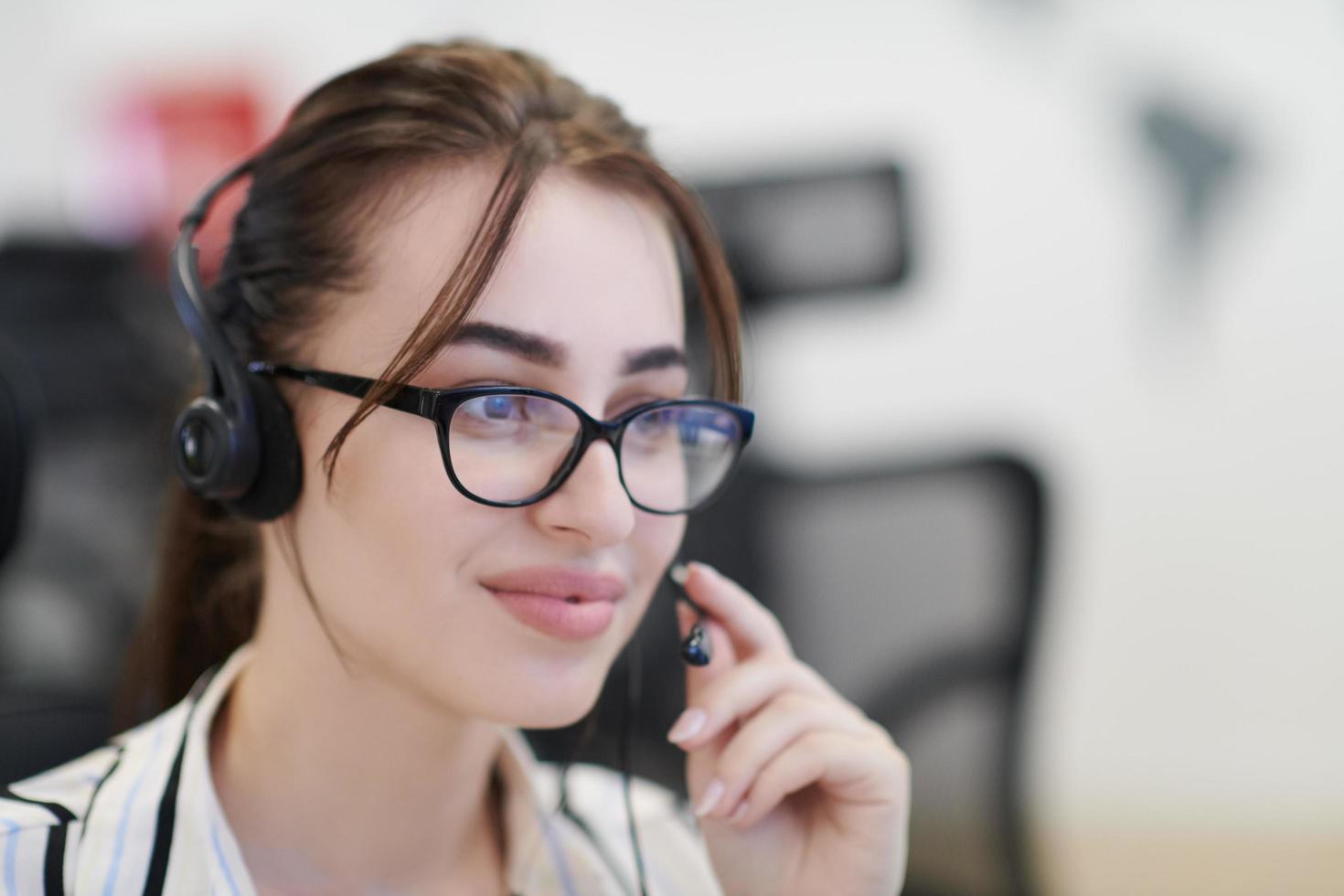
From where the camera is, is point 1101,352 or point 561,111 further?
point 1101,352

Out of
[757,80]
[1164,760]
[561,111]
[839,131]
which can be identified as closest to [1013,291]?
[839,131]

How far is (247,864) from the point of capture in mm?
898

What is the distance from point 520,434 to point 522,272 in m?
0.12

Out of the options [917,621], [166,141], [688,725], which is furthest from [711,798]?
[166,141]

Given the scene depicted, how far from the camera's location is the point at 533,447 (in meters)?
0.83

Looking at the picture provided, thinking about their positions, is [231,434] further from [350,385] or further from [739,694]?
[739,694]

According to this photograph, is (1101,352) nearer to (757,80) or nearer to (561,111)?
(757,80)

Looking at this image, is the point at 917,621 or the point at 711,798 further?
the point at 917,621

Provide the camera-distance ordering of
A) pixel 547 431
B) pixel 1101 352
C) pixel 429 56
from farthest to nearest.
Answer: pixel 1101 352, pixel 429 56, pixel 547 431

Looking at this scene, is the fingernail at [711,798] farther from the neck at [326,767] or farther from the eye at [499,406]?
the eye at [499,406]

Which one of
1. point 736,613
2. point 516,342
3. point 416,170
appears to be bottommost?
point 736,613

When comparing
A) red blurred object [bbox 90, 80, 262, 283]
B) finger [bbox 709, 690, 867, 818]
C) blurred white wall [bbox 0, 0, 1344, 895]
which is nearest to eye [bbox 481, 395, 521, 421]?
finger [bbox 709, 690, 867, 818]

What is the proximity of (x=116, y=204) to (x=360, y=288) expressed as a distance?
2.25 m

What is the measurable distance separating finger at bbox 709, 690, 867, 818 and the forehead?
0.32 m
